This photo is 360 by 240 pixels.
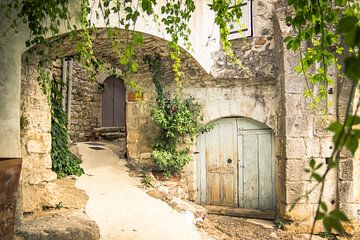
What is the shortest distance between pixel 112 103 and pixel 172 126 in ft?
16.5

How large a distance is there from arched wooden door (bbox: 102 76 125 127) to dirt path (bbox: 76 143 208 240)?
4.23m

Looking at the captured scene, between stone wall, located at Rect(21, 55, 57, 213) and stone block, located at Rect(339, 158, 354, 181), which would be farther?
stone block, located at Rect(339, 158, 354, 181)

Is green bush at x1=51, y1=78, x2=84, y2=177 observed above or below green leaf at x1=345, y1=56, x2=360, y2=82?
below

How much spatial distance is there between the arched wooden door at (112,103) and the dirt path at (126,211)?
4.23 m

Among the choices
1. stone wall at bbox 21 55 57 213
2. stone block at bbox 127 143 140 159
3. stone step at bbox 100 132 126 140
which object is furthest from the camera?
stone step at bbox 100 132 126 140

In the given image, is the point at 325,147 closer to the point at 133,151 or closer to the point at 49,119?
the point at 133,151

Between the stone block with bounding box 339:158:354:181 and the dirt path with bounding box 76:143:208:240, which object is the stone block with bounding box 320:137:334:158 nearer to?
the stone block with bounding box 339:158:354:181

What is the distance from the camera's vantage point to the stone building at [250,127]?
4.21 m

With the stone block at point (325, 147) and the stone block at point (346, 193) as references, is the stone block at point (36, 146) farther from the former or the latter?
the stone block at point (346, 193)

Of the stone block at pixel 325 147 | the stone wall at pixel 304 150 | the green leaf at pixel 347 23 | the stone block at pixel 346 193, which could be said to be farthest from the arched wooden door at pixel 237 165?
the green leaf at pixel 347 23

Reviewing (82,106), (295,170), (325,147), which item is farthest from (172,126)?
(82,106)

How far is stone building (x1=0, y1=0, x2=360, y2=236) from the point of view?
4215 mm

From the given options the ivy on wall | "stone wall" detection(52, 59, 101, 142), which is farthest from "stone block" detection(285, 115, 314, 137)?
"stone wall" detection(52, 59, 101, 142)

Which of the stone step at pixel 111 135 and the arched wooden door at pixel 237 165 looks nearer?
the arched wooden door at pixel 237 165
